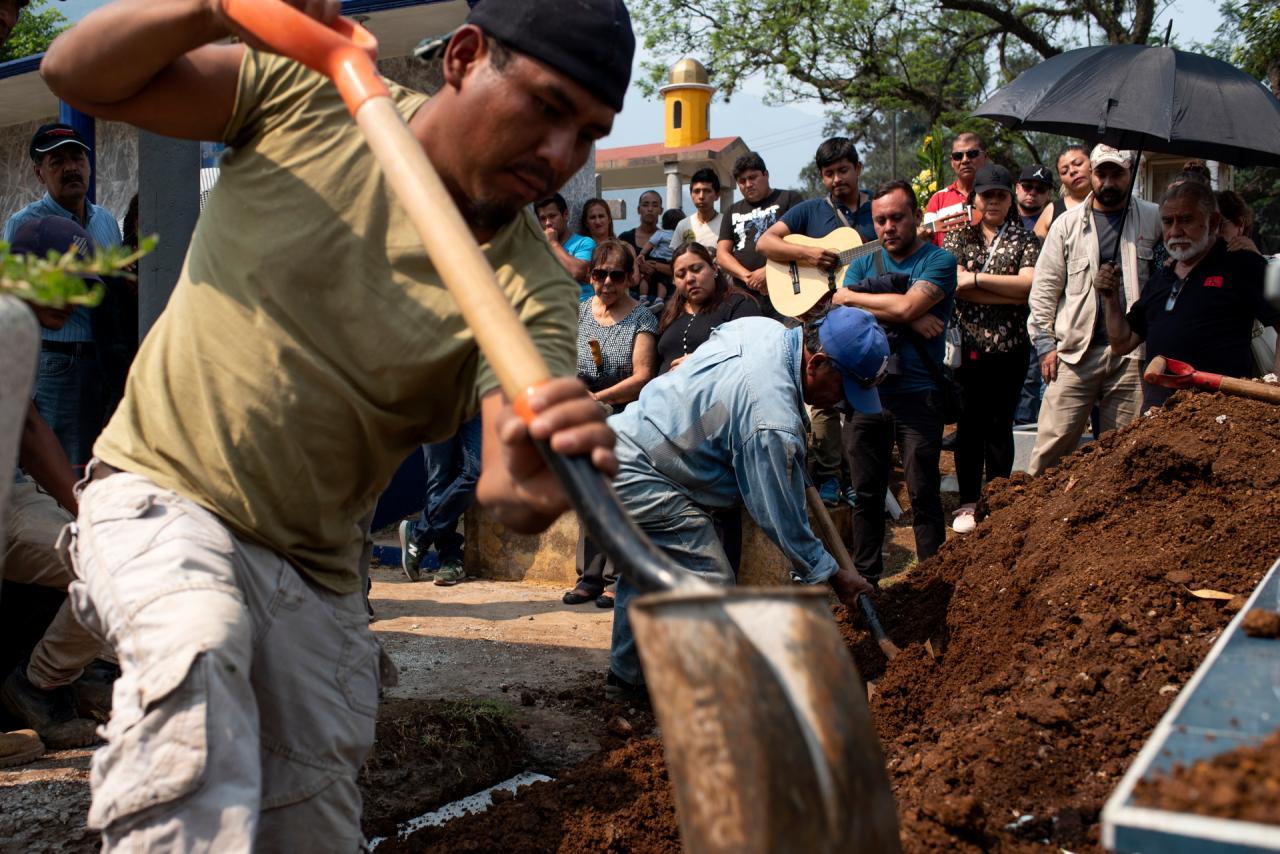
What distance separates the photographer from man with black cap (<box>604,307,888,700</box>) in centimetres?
461

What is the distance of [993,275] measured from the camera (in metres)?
7.16

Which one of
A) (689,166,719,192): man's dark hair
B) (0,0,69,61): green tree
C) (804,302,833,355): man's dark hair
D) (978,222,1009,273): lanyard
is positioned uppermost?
(0,0,69,61): green tree

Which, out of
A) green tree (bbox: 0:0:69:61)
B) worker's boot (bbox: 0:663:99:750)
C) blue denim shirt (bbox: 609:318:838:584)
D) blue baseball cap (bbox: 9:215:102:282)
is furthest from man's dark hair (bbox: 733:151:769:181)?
green tree (bbox: 0:0:69:61)

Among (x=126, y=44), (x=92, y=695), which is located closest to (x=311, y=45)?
(x=126, y=44)

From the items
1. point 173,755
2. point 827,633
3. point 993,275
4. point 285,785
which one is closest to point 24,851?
point 285,785

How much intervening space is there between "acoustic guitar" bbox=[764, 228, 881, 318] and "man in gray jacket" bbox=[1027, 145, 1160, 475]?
106 centimetres

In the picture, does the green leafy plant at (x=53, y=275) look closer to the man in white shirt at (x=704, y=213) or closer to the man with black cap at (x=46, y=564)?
the man with black cap at (x=46, y=564)

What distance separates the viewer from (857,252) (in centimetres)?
705

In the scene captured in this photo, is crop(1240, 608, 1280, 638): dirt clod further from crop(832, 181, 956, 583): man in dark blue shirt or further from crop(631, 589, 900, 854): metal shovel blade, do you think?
crop(832, 181, 956, 583): man in dark blue shirt

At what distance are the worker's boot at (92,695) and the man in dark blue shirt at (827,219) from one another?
444cm

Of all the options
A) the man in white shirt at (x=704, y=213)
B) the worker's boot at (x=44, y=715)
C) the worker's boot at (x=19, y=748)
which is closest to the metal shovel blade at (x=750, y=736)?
the worker's boot at (x=19, y=748)

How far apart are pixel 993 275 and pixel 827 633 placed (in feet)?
19.1

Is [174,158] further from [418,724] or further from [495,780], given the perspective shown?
[495,780]

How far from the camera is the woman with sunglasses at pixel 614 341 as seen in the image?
23.2 feet
